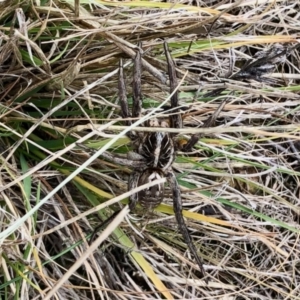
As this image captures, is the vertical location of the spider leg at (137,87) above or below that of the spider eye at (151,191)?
above

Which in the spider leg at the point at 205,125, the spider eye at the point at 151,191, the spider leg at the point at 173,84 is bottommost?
the spider eye at the point at 151,191

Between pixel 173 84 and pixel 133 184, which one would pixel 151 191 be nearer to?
pixel 133 184

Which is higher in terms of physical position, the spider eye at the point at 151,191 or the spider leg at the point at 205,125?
the spider leg at the point at 205,125

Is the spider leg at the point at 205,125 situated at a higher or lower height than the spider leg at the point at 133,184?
higher

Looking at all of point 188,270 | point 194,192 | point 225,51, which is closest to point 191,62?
point 225,51

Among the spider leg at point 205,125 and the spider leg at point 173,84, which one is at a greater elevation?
the spider leg at point 173,84

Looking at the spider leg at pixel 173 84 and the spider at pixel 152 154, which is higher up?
the spider leg at pixel 173 84
